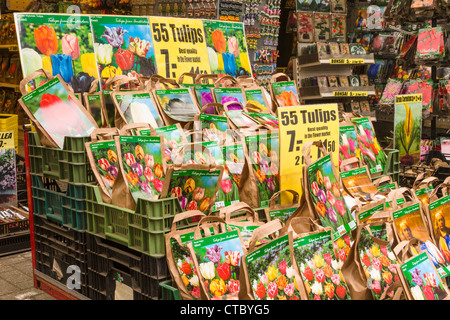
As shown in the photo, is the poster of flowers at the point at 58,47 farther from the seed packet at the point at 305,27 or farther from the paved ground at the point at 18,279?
the seed packet at the point at 305,27

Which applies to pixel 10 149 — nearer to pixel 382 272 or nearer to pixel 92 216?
pixel 92 216

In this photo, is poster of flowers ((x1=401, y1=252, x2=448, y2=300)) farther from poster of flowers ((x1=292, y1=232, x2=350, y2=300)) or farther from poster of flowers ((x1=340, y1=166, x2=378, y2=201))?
poster of flowers ((x1=340, y1=166, x2=378, y2=201))

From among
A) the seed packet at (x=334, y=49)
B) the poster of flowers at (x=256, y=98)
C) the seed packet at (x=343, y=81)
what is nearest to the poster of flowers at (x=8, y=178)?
the poster of flowers at (x=256, y=98)

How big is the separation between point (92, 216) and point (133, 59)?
1349 mm

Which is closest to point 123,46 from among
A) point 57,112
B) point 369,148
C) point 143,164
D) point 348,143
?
point 57,112

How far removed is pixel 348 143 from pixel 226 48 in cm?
137

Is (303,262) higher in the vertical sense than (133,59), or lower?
lower

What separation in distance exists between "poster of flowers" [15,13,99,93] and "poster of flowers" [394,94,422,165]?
258 centimetres

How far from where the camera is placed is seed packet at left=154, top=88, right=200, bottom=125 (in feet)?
10.3

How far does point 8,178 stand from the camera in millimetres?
4281

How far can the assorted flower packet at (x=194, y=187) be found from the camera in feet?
7.72

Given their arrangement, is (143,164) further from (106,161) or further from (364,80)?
(364,80)

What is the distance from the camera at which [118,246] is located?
2.63 metres
